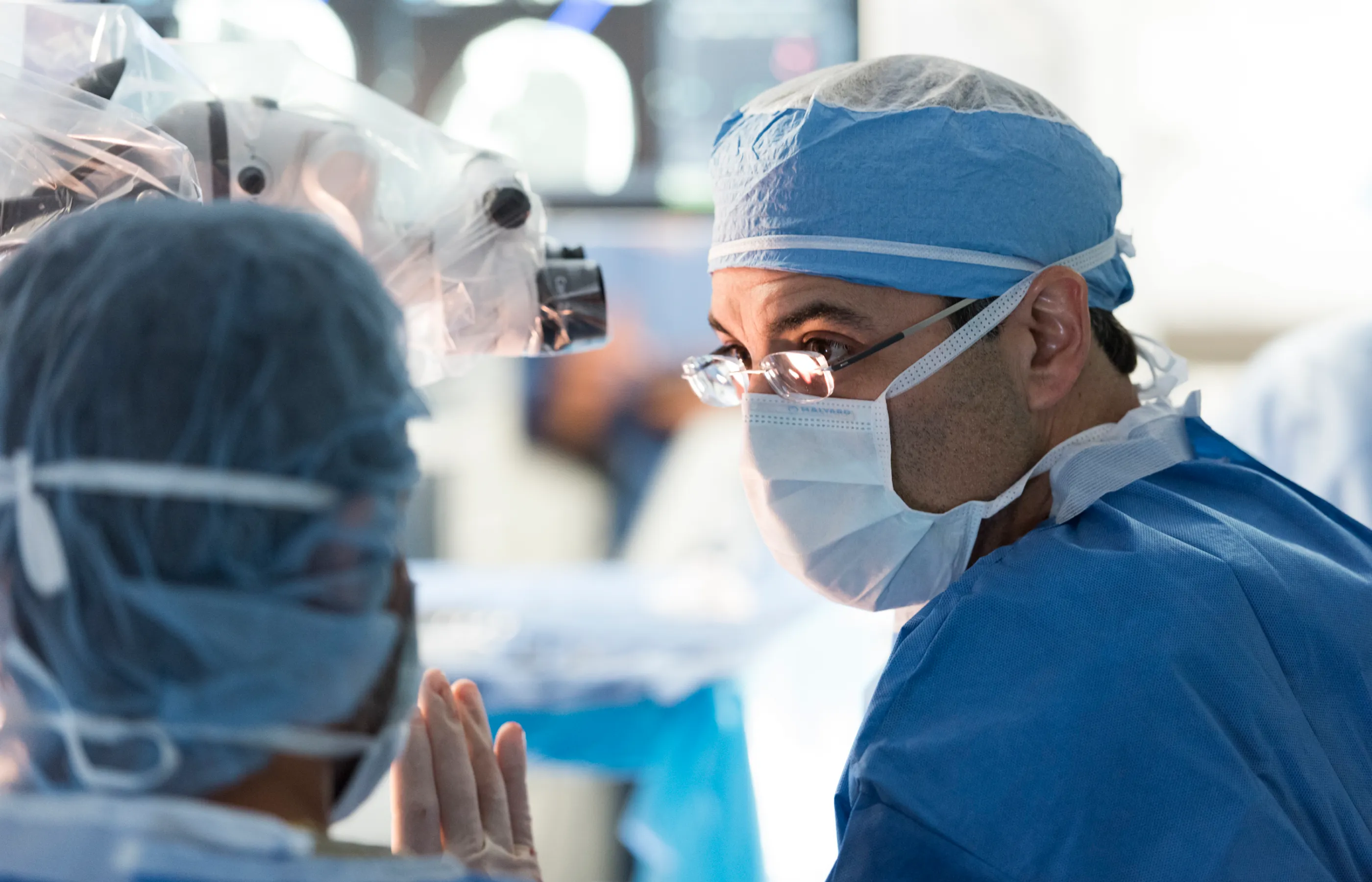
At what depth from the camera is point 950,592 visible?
116 cm

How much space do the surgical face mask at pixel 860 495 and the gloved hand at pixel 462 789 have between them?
420 millimetres

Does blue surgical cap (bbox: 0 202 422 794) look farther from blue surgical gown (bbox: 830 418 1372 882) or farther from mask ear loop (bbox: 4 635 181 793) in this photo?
blue surgical gown (bbox: 830 418 1372 882)

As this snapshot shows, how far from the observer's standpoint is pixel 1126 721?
1009 mm

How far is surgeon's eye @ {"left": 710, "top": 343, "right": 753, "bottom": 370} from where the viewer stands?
1402 mm

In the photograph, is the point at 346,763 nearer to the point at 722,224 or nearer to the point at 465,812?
the point at 465,812

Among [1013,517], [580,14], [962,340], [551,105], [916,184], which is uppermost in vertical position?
[916,184]

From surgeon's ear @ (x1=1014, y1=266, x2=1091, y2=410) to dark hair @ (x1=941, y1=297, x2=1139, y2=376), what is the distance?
1.6 inches

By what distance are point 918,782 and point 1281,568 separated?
0.46 meters

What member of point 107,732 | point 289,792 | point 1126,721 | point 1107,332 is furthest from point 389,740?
point 1107,332

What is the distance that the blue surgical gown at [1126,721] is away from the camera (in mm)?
986

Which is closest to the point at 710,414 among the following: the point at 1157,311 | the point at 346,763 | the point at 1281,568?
the point at 1157,311

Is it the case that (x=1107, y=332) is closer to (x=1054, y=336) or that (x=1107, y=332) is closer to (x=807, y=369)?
(x=1054, y=336)

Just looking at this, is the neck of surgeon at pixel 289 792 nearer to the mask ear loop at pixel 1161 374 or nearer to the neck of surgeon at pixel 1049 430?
the neck of surgeon at pixel 1049 430

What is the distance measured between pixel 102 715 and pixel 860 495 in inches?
32.9
